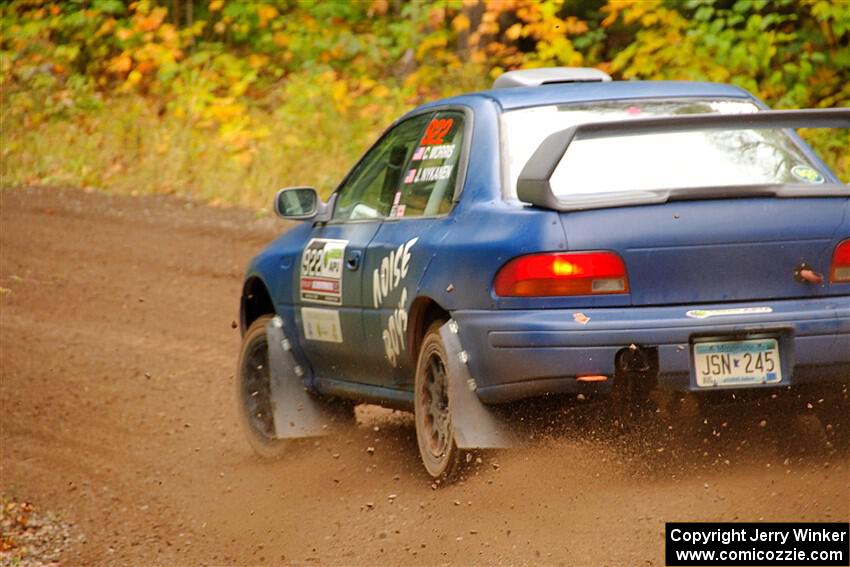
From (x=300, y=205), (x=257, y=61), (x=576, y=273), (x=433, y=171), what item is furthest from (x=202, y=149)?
(x=576, y=273)

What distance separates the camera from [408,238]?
252 inches

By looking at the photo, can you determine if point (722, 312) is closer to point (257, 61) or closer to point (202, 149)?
point (202, 149)

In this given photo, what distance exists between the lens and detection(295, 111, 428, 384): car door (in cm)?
692

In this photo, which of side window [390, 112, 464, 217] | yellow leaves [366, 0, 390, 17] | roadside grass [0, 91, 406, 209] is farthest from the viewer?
yellow leaves [366, 0, 390, 17]

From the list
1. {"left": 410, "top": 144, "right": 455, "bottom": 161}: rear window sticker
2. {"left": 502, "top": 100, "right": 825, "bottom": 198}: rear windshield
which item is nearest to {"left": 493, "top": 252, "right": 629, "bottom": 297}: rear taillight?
{"left": 502, "top": 100, "right": 825, "bottom": 198}: rear windshield

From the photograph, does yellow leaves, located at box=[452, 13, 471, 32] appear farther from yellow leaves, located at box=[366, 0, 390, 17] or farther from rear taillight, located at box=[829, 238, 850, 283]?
rear taillight, located at box=[829, 238, 850, 283]

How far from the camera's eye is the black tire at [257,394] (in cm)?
783

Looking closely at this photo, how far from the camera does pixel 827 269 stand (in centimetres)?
558

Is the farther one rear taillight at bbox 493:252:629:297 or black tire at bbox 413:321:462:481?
black tire at bbox 413:321:462:481

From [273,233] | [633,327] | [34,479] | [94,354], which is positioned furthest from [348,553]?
[273,233]

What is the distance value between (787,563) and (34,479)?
3.99 m

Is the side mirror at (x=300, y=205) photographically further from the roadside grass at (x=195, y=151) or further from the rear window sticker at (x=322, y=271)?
the roadside grass at (x=195, y=151)

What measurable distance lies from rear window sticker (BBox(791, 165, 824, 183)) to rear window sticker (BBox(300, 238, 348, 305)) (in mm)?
2010

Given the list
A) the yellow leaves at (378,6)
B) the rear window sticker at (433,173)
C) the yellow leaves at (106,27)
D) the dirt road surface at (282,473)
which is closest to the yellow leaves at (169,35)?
the yellow leaves at (106,27)
